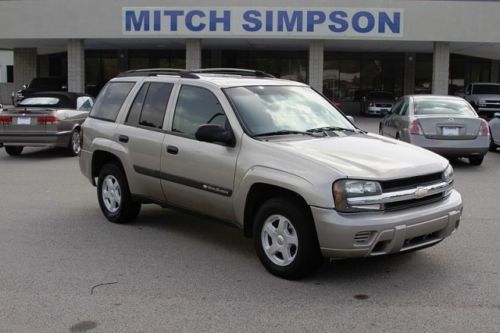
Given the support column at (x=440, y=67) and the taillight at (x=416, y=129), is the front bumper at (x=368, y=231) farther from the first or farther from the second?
the support column at (x=440, y=67)

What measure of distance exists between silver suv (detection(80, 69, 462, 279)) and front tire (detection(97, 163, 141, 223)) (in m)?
0.01

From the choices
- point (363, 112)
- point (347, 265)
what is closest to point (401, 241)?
point (347, 265)

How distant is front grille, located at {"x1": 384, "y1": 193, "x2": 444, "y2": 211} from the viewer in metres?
4.84

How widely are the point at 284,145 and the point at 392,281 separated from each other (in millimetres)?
1507

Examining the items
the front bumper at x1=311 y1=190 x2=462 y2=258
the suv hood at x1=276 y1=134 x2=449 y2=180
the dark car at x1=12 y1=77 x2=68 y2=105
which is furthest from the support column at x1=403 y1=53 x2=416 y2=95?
the front bumper at x1=311 y1=190 x2=462 y2=258

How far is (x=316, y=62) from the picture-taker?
27.5 metres

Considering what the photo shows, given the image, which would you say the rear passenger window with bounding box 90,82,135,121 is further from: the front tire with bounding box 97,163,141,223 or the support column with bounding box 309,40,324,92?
the support column with bounding box 309,40,324,92

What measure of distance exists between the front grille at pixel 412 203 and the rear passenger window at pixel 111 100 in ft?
12.2

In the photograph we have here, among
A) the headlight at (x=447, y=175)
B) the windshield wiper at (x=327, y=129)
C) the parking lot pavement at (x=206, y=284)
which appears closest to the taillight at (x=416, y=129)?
the parking lot pavement at (x=206, y=284)

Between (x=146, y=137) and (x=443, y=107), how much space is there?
322 inches

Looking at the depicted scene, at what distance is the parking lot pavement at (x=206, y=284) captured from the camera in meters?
4.25

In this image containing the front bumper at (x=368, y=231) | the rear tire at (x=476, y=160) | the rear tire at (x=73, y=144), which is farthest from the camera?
the rear tire at (x=73, y=144)

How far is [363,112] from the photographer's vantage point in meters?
32.5

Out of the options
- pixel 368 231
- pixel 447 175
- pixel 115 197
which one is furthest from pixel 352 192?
pixel 115 197
